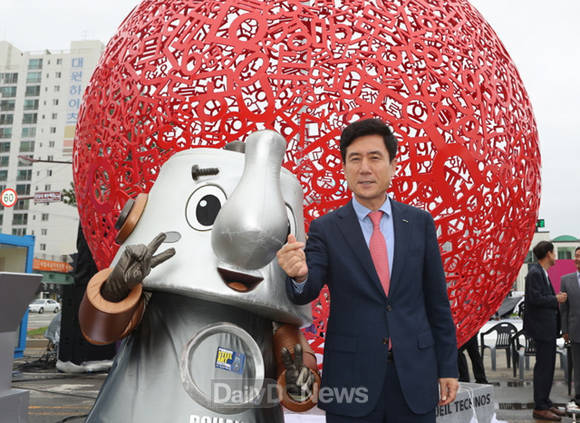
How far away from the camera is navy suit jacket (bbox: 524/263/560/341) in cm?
460

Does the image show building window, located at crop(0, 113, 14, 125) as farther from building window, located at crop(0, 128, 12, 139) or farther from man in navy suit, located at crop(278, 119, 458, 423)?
man in navy suit, located at crop(278, 119, 458, 423)

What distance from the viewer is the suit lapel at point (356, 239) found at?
1.77 meters

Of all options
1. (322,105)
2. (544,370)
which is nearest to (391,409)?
(322,105)

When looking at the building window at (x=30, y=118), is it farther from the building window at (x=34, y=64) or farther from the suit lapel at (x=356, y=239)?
the suit lapel at (x=356, y=239)

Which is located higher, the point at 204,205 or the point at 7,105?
the point at 7,105

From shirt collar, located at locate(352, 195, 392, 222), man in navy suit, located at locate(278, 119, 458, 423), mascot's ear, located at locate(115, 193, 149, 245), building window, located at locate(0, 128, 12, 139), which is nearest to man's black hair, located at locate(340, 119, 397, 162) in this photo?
man in navy suit, located at locate(278, 119, 458, 423)

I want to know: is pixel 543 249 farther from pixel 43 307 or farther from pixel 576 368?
pixel 43 307

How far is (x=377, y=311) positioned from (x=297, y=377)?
43cm

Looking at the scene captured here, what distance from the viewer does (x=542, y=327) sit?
4.64 metres

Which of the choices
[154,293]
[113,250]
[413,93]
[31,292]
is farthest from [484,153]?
[31,292]

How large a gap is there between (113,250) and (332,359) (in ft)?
5.43

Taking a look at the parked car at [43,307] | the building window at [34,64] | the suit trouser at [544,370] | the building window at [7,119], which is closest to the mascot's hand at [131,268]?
the suit trouser at [544,370]

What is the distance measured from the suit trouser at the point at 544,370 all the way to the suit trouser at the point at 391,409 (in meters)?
3.44

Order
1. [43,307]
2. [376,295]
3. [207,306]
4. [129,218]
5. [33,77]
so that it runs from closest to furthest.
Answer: [376,295]
[207,306]
[129,218]
[43,307]
[33,77]
